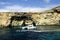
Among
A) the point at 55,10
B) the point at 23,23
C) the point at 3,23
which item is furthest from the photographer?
the point at 55,10

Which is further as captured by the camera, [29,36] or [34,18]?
[34,18]

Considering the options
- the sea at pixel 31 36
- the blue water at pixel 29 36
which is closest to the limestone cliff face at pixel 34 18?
the sea at pixel 31 36

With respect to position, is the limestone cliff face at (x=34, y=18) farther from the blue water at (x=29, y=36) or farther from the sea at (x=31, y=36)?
the blue water at (x=29, y=36)

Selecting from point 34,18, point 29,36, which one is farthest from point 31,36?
point 34,18

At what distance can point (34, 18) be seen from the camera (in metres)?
137

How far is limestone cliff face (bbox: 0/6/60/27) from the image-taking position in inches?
4948

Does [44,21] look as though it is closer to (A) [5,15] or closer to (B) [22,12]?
(B) [22,12]

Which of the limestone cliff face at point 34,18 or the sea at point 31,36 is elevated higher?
the limestone cliff face at point 34,18

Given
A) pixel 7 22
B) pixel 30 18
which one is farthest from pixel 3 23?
pixel 30 18

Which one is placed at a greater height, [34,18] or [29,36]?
[34,18]

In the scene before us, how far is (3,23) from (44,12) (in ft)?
112

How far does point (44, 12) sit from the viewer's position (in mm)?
138375

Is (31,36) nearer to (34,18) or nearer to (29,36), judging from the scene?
(29,36)

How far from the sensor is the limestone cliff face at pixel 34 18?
125688 millimetres
